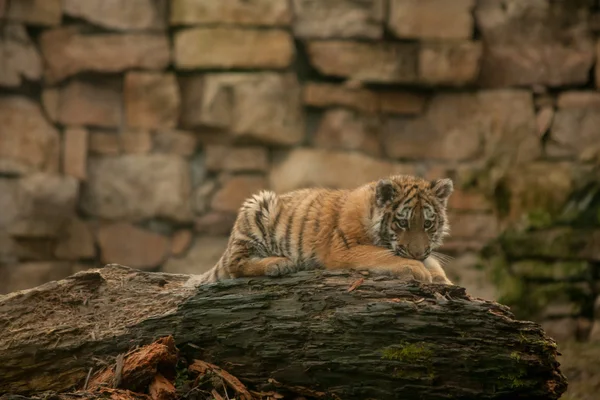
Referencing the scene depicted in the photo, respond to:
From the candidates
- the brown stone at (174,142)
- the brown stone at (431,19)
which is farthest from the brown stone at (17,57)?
the brown stone at (431,19)

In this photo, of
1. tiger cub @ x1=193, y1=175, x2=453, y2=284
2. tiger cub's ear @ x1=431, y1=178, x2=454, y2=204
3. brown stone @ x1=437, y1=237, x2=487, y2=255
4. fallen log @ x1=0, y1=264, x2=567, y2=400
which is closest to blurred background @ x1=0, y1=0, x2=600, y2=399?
brown stone @ x1=437, y1=237, x2=487, y2=255

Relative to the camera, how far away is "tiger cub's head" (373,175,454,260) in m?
5.16

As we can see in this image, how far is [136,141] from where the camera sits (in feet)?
28.0

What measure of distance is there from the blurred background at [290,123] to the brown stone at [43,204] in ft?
0.05

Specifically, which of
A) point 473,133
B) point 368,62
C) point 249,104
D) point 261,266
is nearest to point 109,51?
point 249,104

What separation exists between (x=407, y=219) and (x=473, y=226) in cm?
355

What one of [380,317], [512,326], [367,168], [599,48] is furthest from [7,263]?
[599,48]

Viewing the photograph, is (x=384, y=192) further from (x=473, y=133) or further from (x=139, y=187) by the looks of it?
(x=139, y=187)

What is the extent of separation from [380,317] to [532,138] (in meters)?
4.89

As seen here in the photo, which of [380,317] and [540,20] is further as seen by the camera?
[540,20]

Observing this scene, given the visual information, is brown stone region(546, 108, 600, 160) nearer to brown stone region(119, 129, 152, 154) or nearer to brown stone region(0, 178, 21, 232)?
brown stone region(119, 129, 152, 154)

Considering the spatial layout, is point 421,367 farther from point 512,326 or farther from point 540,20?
point 540,20

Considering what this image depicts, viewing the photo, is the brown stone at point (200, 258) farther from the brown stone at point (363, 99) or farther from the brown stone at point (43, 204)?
the brown stone at point (363, 99)

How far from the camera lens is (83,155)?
28.0 ft
